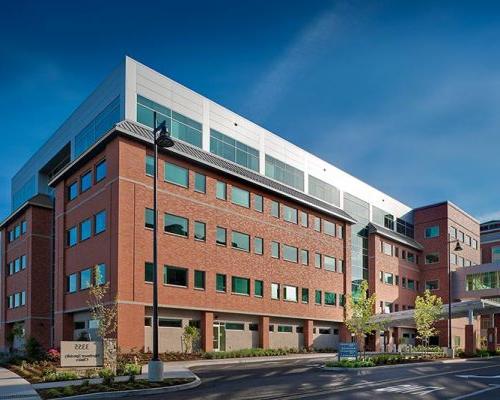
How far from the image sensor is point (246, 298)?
144ft

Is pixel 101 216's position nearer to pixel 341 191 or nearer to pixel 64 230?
pixel 64 230

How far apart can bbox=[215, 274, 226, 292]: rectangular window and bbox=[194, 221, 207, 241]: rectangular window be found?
3.19 meters

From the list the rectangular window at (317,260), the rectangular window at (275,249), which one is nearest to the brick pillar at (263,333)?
the rectangular window at (275,249)

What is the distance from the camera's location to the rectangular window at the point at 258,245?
45.6 metres

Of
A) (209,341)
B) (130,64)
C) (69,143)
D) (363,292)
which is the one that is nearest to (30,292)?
(69,143)

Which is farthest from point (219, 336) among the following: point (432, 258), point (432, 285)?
point (432, 258)

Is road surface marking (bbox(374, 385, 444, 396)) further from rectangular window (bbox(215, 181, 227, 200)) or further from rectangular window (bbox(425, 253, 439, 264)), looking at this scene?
rectangular window (bbox(425, 253, 439, 264))

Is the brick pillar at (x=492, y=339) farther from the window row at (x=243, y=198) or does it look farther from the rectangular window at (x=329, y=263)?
the window row at (x=243, y=198)

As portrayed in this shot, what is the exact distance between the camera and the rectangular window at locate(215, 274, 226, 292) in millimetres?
41156

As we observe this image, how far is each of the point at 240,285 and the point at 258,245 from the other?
411cm

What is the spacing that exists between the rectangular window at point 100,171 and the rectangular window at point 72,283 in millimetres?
7430

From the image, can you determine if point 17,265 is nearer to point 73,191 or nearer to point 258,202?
point 73,191

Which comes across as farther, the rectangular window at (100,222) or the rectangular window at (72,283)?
the rectangular window at (72,283)

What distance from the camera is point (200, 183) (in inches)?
1617
